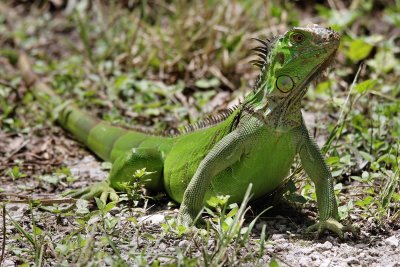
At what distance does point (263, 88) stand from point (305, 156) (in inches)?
20.7

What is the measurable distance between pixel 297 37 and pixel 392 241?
4.70ft

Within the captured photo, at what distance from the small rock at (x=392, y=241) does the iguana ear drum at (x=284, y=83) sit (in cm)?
116

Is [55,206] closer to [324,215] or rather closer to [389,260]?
[324,215]

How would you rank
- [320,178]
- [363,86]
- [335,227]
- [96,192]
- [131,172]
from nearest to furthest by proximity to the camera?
[335,227], [320,178], [131,172], [96,192], [363,86]

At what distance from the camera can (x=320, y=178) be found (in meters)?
4.25

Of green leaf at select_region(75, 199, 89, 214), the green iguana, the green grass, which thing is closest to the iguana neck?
the green iguana

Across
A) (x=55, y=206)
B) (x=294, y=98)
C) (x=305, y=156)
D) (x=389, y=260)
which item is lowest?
(x=55, y=206)

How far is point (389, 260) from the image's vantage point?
393cm

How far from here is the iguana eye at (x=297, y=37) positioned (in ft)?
13.1

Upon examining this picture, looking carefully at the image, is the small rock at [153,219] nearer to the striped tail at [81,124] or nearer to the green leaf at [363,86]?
the striped tail at [81,124]

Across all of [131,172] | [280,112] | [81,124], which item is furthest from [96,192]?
[280,112]

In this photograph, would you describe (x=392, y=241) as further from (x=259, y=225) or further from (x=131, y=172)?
(x=131, y=172)

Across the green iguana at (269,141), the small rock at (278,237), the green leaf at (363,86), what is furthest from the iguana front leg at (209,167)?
the green leaf at (363,86)

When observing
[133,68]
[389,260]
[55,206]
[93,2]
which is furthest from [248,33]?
[389,260]
